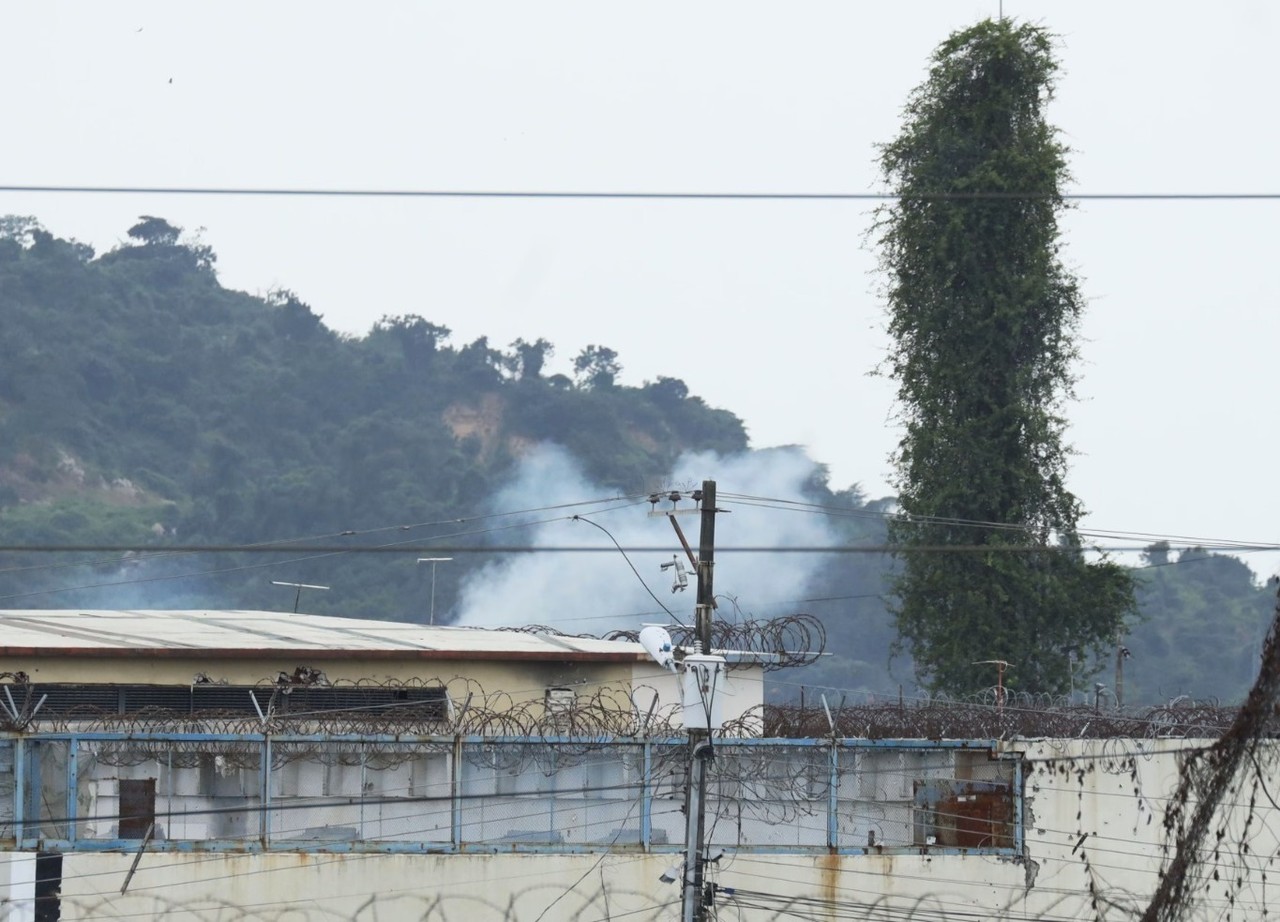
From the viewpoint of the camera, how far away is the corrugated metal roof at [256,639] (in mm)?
21766

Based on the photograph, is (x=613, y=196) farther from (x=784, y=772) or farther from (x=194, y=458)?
(x=194, y=458)

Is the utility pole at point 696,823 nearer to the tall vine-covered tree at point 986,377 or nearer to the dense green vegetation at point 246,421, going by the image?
the tall vine-covered tree at point 986,377

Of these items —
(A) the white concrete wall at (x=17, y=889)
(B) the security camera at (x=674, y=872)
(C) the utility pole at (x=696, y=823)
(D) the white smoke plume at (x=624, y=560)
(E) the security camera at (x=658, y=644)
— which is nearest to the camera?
(C) the utility pole at (x=696, y=823)

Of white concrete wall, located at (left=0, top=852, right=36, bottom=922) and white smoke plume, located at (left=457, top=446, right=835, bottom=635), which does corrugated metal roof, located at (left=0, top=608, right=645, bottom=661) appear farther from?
white smoke plume, located at (left=457, top=446, right=835, bottom=635)

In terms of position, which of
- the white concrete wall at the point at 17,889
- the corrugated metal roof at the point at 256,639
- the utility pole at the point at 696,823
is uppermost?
the corrugated metal roof at the point at 256,639

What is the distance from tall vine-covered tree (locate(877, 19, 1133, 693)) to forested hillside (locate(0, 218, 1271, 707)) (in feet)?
173

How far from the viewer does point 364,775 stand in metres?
19.1

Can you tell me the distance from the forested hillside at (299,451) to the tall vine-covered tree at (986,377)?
52.8 metres

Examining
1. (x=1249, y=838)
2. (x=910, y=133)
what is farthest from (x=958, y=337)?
(x=1249, y=838)

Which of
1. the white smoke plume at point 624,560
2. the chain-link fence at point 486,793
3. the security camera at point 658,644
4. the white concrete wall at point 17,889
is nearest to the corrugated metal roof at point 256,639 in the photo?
the chain-link fence at point 486,793

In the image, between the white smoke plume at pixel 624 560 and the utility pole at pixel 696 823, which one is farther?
the white smoke plume at pixel 624 560

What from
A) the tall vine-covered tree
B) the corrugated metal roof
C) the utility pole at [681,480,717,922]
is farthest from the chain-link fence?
the tall vine-covered tree

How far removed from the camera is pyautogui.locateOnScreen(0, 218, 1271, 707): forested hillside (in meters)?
98.4

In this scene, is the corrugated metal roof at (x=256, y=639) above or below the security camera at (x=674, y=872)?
above
